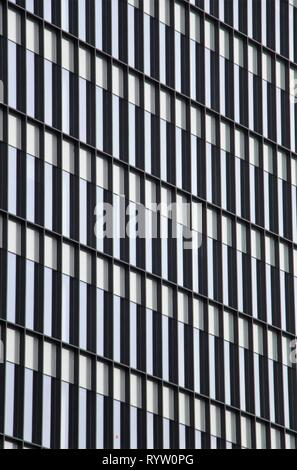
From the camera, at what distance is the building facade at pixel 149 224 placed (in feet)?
258

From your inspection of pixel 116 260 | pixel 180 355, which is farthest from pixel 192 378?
pixel 116 260

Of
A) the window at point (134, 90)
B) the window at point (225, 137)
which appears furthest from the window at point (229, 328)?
the window at point (134, 90)

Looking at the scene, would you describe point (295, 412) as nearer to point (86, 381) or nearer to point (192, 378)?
point (192, 378)

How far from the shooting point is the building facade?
78562mm

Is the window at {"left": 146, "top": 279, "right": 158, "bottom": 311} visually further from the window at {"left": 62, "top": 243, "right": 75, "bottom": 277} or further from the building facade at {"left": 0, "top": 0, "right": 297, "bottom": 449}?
the window at {"left": 62, "top": 243, "right": 75, "bottom": 277}

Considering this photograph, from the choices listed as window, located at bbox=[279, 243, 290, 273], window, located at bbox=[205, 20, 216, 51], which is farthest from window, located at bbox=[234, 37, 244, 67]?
window, located at bbox=[279, 243, 290, 273]

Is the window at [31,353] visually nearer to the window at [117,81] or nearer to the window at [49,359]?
the window at [49,359]

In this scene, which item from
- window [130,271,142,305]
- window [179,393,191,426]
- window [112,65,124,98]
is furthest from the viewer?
window [179,393,191,426]

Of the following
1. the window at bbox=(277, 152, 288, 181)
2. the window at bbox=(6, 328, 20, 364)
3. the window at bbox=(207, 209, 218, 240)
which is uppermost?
the window at bbox=(277, 152, 288, 181)

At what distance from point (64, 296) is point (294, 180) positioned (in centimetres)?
2148

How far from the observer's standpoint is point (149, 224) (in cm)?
8625

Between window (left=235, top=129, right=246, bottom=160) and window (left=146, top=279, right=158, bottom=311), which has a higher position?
window (left=235, top=129, right=246, bottom=160)

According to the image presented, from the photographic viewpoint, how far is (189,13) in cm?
9250

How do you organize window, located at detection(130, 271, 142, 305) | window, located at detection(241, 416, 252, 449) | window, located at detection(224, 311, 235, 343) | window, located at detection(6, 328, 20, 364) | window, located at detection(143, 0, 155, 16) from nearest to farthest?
window, located at detection(6, 328, 20, 364) → window, located at detection(130, 271, 142, 305) → window, located at detection(143, 0, 155, 16) → window, located at detection(241, 416, 252, 449) → window, located at detection(224, 311, 235, 343)
